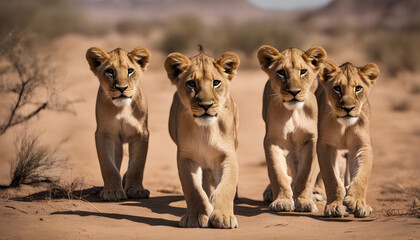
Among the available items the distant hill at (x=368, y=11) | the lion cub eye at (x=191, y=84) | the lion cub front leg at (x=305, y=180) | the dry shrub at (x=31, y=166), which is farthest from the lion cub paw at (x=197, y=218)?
the distant hill at (x=368, y=11)

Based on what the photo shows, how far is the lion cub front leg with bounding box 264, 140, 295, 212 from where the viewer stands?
6.12m

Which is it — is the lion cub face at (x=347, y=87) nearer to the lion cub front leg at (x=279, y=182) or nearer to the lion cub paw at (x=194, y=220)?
the lion cub front leg at (x=279, y=182)

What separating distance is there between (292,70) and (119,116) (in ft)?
6.38

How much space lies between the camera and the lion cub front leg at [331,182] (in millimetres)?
5855

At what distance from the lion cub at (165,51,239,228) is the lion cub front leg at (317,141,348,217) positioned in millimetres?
946

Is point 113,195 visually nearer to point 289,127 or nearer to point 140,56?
point 140,56

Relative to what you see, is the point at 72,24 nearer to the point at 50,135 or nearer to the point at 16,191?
the point at 50,135

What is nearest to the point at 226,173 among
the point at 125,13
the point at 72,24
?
the point at 72,24

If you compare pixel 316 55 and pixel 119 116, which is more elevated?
pixel 316 55

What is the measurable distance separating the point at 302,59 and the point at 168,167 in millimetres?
4683

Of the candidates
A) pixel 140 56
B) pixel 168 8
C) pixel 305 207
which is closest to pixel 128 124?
pixel 140 56

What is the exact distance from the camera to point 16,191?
6996mm

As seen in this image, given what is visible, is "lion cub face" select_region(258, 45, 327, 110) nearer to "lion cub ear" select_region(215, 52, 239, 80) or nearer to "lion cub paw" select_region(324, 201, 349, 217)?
"lion cub ear" select_region(215, 52, 239, 80)

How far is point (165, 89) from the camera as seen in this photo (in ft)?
56.3
